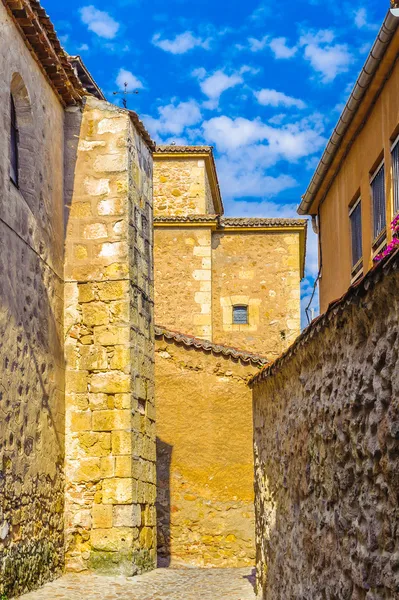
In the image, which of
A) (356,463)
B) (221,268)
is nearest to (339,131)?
(356,463)

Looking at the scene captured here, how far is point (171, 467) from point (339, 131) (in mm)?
5894

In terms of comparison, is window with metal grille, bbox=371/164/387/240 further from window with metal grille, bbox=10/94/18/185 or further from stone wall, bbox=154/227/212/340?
stone wall, bbox=154/227/212/340

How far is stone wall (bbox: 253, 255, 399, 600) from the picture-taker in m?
3.56

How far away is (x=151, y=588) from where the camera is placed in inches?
374

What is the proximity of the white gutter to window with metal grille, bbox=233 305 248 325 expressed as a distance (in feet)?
21.7

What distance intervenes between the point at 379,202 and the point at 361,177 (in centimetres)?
86

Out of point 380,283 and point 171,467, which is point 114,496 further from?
point 380,283

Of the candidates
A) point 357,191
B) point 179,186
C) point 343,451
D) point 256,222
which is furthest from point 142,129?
point 179,186

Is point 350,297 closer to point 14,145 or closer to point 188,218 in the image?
point 14,145

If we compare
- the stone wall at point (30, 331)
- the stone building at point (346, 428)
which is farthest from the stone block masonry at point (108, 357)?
the stone building at point (346, 428)

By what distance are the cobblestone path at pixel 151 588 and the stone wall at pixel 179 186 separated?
12.1 m

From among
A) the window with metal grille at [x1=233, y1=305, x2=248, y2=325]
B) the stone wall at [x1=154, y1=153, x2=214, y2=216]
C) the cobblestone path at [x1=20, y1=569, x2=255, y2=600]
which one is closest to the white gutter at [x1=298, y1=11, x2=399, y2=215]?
the cobblestone path at [x1=20, y1=569, x2=255, y2=600]

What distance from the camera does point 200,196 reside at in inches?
859

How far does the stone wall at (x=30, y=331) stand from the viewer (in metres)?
8.34
